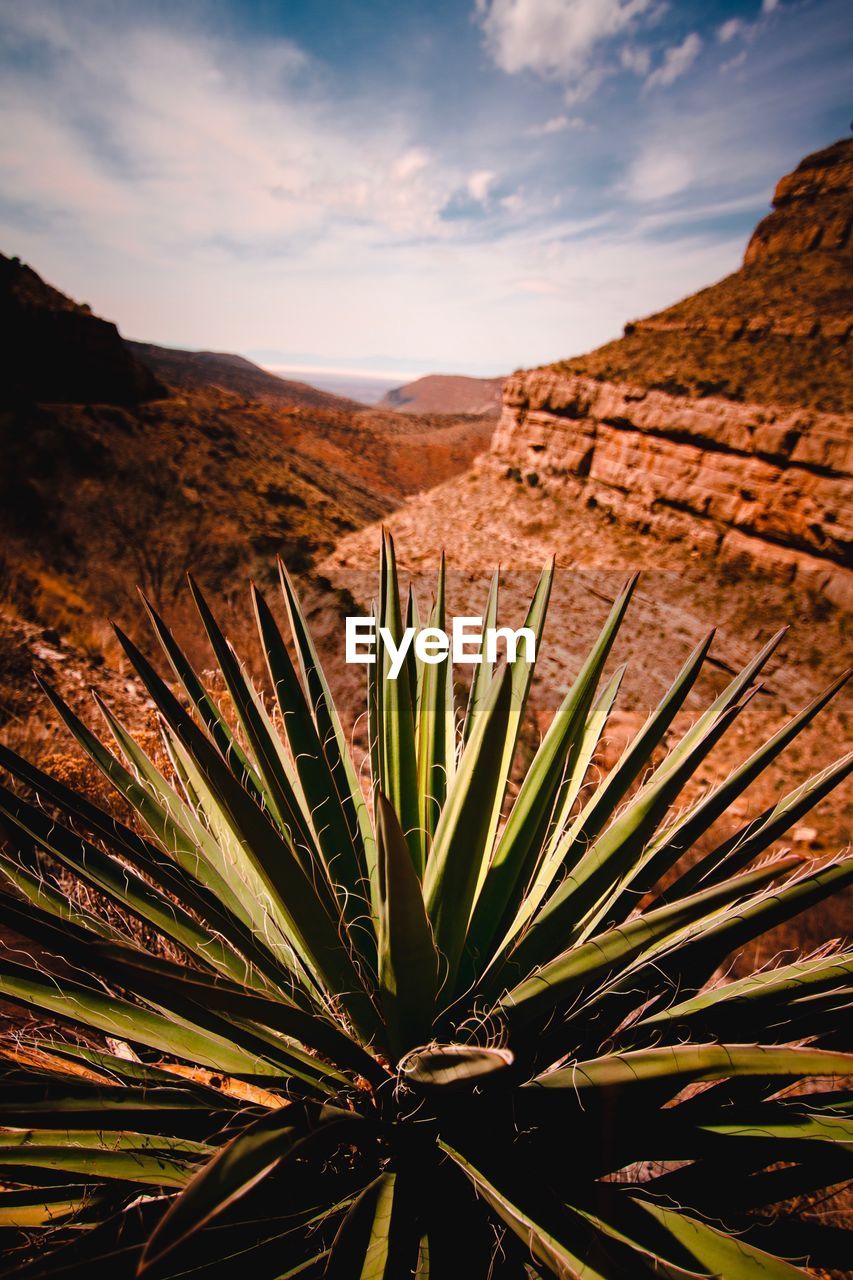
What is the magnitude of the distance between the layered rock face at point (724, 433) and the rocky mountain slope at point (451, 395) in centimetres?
6343

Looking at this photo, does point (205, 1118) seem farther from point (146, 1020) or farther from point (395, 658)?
point (395, 658)

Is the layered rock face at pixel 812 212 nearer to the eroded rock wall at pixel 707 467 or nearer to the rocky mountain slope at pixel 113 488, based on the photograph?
the eroded rock wall at pixel 707 467

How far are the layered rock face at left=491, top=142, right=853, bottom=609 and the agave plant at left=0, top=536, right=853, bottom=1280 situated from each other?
12.5m

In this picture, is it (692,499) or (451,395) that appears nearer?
(692,499)

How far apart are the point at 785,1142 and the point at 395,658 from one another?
1.43 meters

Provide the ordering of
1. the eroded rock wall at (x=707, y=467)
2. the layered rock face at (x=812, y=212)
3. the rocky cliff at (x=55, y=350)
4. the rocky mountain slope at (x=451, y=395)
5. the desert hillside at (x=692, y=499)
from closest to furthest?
the desert hillside at (x=692, y=499) < the eroded rock wall at (x=707, y=467) < the rocky cliff at (x=55, y=350) < the layered rock face at (x=812, y=212) < the rocky mountain slope at (x=451, y=395)

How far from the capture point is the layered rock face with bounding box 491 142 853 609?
11383 mm

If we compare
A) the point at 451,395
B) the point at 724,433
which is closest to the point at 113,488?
A: the point at 724,433

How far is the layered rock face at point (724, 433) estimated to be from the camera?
37.3 ft

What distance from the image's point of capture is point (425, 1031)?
119 cm

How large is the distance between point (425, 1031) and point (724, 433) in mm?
14192

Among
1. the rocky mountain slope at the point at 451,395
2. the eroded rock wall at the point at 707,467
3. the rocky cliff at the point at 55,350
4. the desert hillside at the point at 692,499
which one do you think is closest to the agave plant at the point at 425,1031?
the desert hillside at the point at 692,499

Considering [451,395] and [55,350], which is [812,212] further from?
[451,395]

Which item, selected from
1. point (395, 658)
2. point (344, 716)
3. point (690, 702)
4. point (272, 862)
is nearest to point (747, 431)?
point (690, 702)
